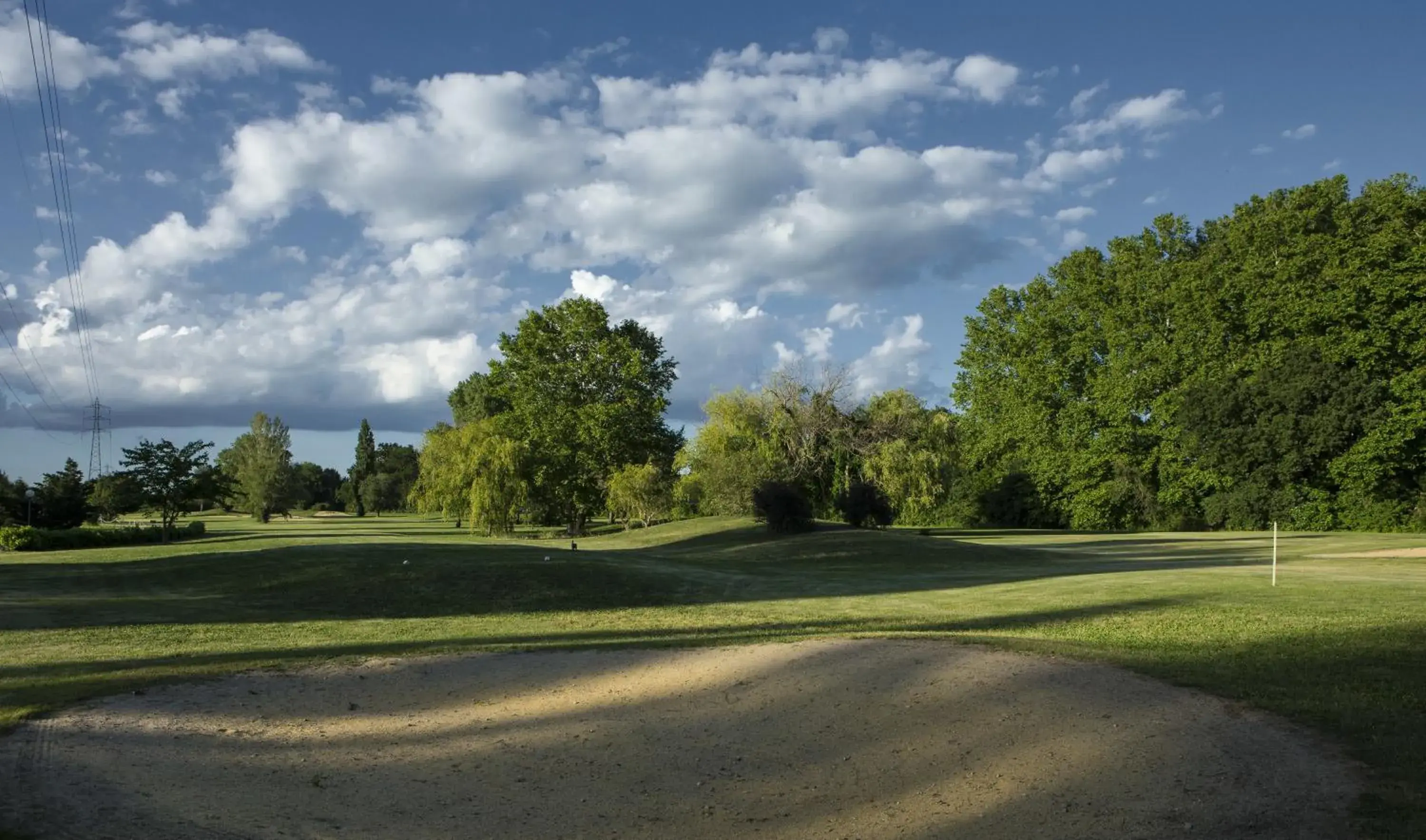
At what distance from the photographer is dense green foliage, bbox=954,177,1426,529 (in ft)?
142

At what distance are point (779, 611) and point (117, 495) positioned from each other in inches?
1569

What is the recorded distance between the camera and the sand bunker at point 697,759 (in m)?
6.06

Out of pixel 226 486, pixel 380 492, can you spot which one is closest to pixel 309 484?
pixel 380 492

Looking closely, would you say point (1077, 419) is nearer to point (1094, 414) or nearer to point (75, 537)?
point (1094, 414)

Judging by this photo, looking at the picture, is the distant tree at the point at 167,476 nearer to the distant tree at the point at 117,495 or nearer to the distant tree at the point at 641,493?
the distant tree at the point at 117,495

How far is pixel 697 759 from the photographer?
296 inches

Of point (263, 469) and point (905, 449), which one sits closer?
point (905, 449)

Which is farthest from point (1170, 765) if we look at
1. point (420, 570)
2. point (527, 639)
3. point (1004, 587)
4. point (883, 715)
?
point (420, 570)

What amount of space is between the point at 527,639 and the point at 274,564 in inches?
492

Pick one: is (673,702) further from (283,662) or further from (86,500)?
(86,500)

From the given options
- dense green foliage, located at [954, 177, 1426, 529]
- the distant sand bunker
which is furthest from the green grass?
dense green foliage, located at [954, 177, 1426, 529]

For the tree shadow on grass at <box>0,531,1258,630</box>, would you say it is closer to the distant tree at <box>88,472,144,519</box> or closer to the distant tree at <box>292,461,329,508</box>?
the distant tree at <box>88,472,144,519</box>

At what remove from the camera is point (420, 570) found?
20984mm

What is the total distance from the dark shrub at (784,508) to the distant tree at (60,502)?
1376 inches
